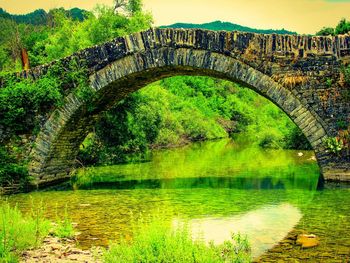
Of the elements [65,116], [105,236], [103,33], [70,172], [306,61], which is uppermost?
[103,33]

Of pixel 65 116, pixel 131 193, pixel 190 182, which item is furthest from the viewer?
pixel 190 182

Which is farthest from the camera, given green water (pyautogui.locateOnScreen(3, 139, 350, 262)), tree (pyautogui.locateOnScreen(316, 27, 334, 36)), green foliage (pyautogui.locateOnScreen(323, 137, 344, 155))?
tree (pyautogui.locateOnScreen(316, 27, 334, 36))

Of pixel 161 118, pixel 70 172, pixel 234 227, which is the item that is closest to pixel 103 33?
pixel 161 118

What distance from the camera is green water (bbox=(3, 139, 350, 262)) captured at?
7907 mm

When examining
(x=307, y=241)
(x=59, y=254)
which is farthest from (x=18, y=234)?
(x=307, y=241)

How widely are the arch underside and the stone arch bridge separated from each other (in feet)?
0.07

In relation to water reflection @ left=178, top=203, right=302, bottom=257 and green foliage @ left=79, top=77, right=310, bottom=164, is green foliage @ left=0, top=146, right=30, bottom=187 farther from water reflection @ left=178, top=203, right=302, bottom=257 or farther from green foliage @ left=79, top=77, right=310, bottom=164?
water reflection @ left=178, top=203, right=302, bottom=257

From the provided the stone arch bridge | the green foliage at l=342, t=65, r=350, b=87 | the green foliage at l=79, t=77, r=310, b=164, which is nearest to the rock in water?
the stone arch bridge

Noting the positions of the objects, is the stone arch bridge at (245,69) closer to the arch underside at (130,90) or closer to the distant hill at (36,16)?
the arch underside at (130,90)

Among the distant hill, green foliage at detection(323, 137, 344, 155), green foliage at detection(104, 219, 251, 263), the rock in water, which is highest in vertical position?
the distant hill

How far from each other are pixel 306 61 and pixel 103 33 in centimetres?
1163

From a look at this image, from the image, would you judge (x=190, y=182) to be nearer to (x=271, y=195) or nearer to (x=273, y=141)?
(x=271, y=195)

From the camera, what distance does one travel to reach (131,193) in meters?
12.6

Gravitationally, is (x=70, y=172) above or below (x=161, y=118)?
below
